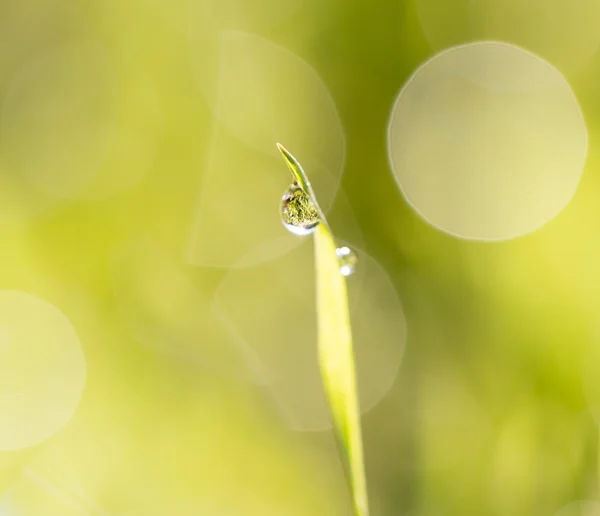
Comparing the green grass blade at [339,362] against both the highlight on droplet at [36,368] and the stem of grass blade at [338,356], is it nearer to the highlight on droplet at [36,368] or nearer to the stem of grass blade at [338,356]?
the stem of grass blade at [338,356]

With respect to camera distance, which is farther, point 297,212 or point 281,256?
point 281,256

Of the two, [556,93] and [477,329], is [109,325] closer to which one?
[477,329]

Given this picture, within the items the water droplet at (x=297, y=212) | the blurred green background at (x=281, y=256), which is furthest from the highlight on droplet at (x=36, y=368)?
the water droplet at (x=297, y=212)

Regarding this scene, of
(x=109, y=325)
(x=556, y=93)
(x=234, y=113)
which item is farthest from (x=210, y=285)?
(x=556, y=93)

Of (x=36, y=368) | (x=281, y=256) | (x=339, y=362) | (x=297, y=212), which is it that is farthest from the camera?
(x=281, y=256)

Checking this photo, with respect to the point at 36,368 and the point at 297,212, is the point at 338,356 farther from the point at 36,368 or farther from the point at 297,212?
the point at 36,368

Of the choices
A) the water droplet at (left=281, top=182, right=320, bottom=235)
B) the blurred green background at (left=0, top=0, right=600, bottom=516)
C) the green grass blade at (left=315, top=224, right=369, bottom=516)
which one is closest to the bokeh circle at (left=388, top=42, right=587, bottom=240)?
the blurred green background at (left=0, top=0, right=600, bottom=516)

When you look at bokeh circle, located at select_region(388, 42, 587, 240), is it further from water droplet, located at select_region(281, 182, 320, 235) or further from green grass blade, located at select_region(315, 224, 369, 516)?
green grass blade, located at select_region(315, 224, 369, 516)

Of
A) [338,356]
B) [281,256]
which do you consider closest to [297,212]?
[338,356]
